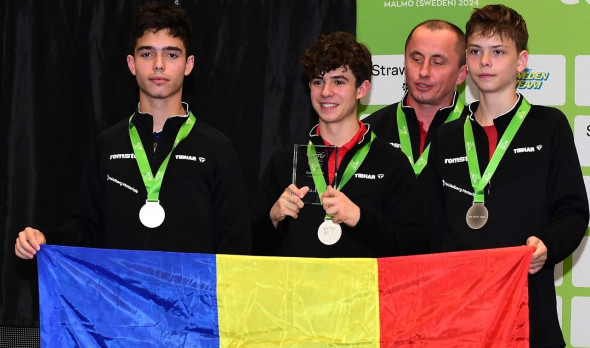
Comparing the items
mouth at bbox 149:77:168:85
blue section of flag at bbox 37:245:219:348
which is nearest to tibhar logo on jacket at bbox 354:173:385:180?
blue section of flag at bbox 37:245:219:348

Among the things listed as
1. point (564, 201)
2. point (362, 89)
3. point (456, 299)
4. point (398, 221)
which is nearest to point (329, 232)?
point (398, 221)

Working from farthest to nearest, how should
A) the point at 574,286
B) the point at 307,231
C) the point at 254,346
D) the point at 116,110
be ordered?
1. the point at 116,110
2. the point at 574,286
3. the point at 307,231
4. the point at 254,346

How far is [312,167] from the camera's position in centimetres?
379

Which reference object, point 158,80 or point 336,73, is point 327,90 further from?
point 158,80

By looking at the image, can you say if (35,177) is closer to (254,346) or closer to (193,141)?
(193,141)

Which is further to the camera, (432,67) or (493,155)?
(432,67)

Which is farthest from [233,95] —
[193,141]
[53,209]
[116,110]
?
[193,141]

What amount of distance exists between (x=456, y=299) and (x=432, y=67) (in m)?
1.75

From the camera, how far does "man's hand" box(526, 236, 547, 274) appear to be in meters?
3.47

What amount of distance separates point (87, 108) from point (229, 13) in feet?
3.77

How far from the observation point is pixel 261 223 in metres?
3.93

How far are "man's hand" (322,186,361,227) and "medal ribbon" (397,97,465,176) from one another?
97cm

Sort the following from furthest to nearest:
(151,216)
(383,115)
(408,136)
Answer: (383,115) < (408,136) < (151,216)

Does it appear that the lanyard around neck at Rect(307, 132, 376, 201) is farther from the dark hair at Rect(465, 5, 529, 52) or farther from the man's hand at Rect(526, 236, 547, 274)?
the man's hand at Rect(526, 236, 547, 274)
